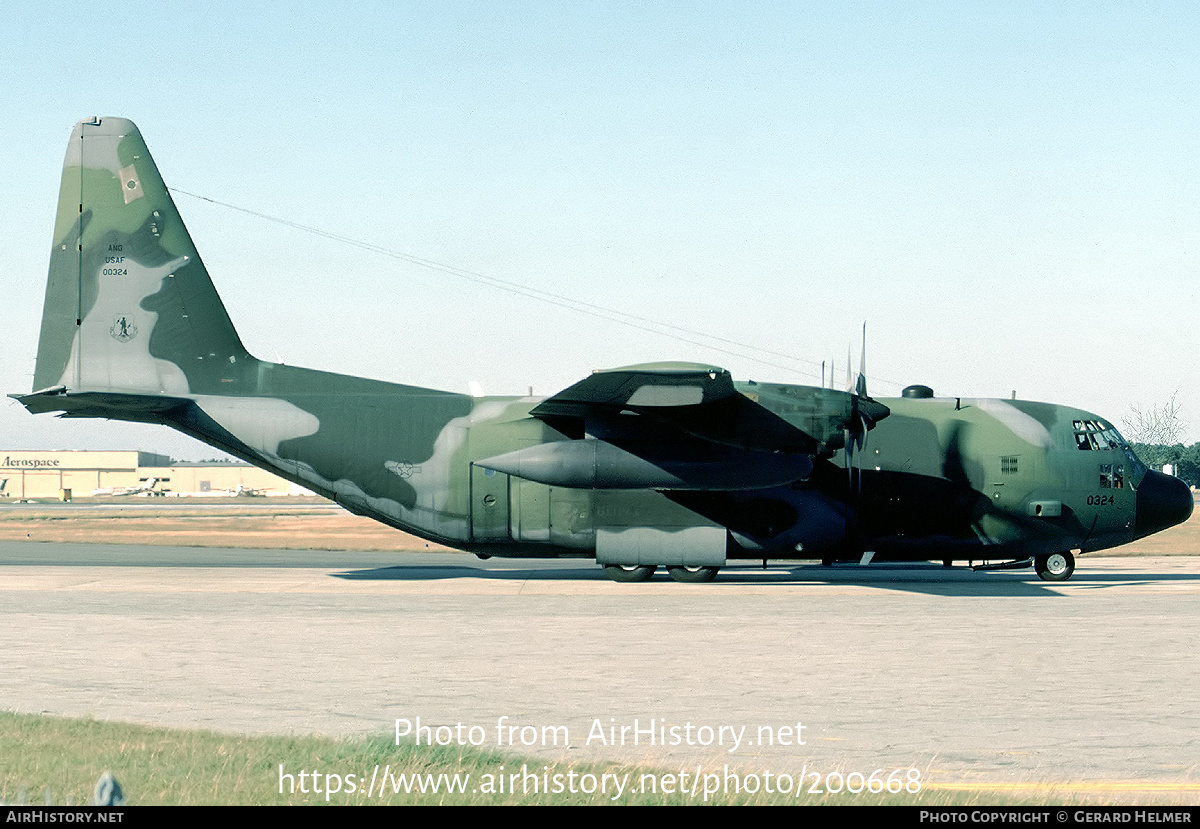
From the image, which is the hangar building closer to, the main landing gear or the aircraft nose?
the main landing gear

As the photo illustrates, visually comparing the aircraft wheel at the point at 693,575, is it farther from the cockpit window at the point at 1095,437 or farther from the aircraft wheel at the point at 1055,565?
the cockpit window at the point at 1095,437

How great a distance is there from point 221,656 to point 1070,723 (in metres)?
10.2

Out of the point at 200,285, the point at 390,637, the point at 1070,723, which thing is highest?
the point at 200,285

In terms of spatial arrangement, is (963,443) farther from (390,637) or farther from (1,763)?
(1,763)

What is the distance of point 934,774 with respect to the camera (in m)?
8.25

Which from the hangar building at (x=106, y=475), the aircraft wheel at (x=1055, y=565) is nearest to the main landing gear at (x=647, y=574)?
the aircraft wheel at (x=1055, y=565)

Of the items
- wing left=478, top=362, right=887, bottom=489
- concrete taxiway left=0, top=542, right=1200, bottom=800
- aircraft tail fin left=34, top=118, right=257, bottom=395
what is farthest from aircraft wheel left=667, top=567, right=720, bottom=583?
aircraft tail fin left=34, top=118, right=257, bottom=395

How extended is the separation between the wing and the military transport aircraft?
0.08m

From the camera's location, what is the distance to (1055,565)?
25.9m

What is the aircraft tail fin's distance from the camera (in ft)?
79.2

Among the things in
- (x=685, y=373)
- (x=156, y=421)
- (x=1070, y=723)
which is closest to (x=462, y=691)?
(x=1070, y=723)

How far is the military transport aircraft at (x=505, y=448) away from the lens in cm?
2373

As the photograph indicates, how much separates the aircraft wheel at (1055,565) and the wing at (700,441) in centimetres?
648

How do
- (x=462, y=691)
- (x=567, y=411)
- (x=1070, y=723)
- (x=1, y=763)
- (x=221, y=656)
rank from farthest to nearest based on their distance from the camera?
1. (x=567, y=411)
2. (x=221, y=656)
3. (x=462, y=691)
4. (x=1070, y=723)
5. (x=1, y=763)
